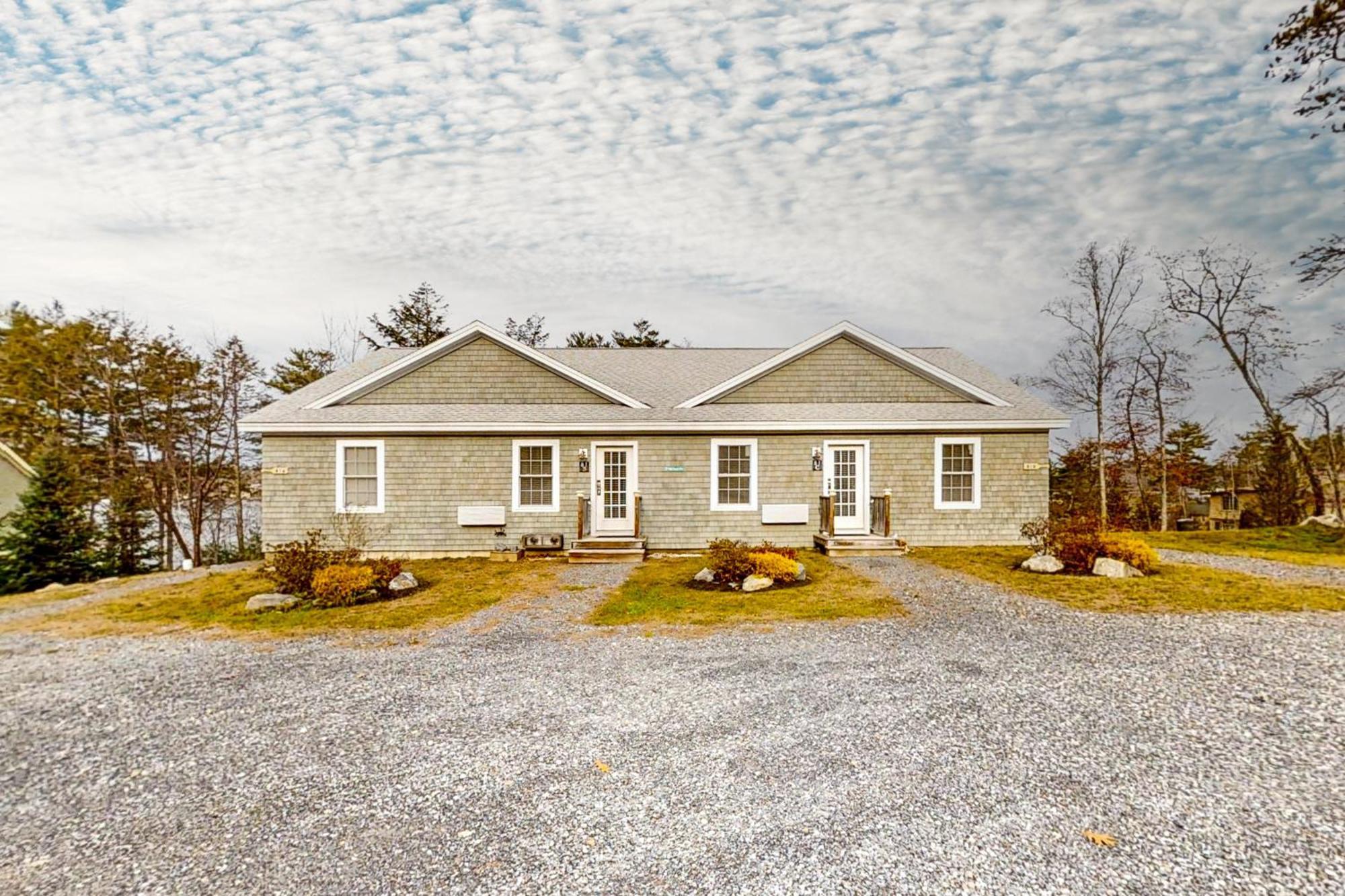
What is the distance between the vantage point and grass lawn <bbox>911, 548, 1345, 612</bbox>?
7926 mm

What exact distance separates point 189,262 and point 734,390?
60.2 feet

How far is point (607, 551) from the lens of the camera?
41.0ft

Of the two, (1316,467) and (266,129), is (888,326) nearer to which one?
(1316,467)

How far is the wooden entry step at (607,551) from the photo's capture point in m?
12.5

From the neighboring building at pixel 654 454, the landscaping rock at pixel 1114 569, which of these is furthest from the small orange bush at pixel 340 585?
the landscaping rock at pixel 1114 569

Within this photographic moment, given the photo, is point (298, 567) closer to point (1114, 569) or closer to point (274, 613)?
point (274, 613)

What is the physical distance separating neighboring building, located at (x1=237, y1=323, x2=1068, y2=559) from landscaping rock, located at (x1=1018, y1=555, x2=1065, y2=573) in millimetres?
2751

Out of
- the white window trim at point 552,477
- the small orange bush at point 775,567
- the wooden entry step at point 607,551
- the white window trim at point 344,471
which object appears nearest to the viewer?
the small orange bush at point 775,567

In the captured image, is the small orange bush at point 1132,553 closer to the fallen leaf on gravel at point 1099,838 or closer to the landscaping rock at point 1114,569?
the landscaping rock at point 1114,569

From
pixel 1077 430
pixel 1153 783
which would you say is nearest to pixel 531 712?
pixel 1153 783

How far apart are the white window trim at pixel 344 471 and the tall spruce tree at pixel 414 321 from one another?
17953mm

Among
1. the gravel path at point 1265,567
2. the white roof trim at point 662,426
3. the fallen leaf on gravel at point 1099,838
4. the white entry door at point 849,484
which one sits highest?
the white roof trim at point 662,426

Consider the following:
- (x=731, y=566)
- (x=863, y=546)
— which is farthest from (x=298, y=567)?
(x=863, y=546)

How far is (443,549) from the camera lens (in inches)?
515
